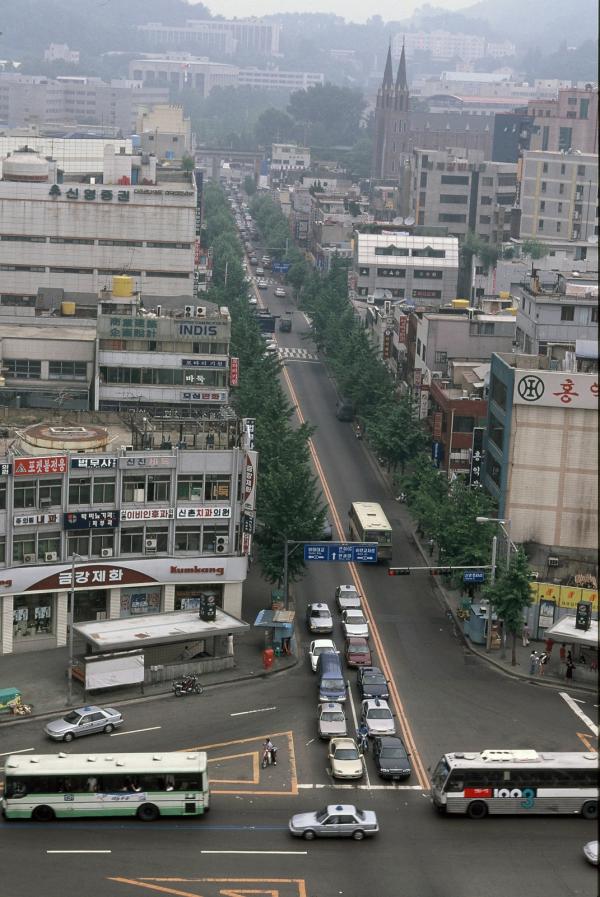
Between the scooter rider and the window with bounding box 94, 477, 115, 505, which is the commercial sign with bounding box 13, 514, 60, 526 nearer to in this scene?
the window with bounding box 94, 477, 115, 505

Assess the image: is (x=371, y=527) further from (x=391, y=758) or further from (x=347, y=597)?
(x=391, y=758)

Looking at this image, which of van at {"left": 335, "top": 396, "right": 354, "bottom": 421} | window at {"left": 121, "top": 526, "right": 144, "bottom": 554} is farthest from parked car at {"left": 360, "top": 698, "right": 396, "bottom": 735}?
van at {"left": 335, "top": 396, "right": 354, "bottom": 421}

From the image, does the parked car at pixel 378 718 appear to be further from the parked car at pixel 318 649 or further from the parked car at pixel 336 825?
the parked car at pixel 336 825

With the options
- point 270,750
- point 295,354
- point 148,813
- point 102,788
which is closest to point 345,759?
point 270,750

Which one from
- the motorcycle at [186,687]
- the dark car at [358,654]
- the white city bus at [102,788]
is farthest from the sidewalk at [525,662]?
the white city bus at [102,788]

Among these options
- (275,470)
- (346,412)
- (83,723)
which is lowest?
(83,723)

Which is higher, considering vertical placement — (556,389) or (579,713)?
(556,389)
